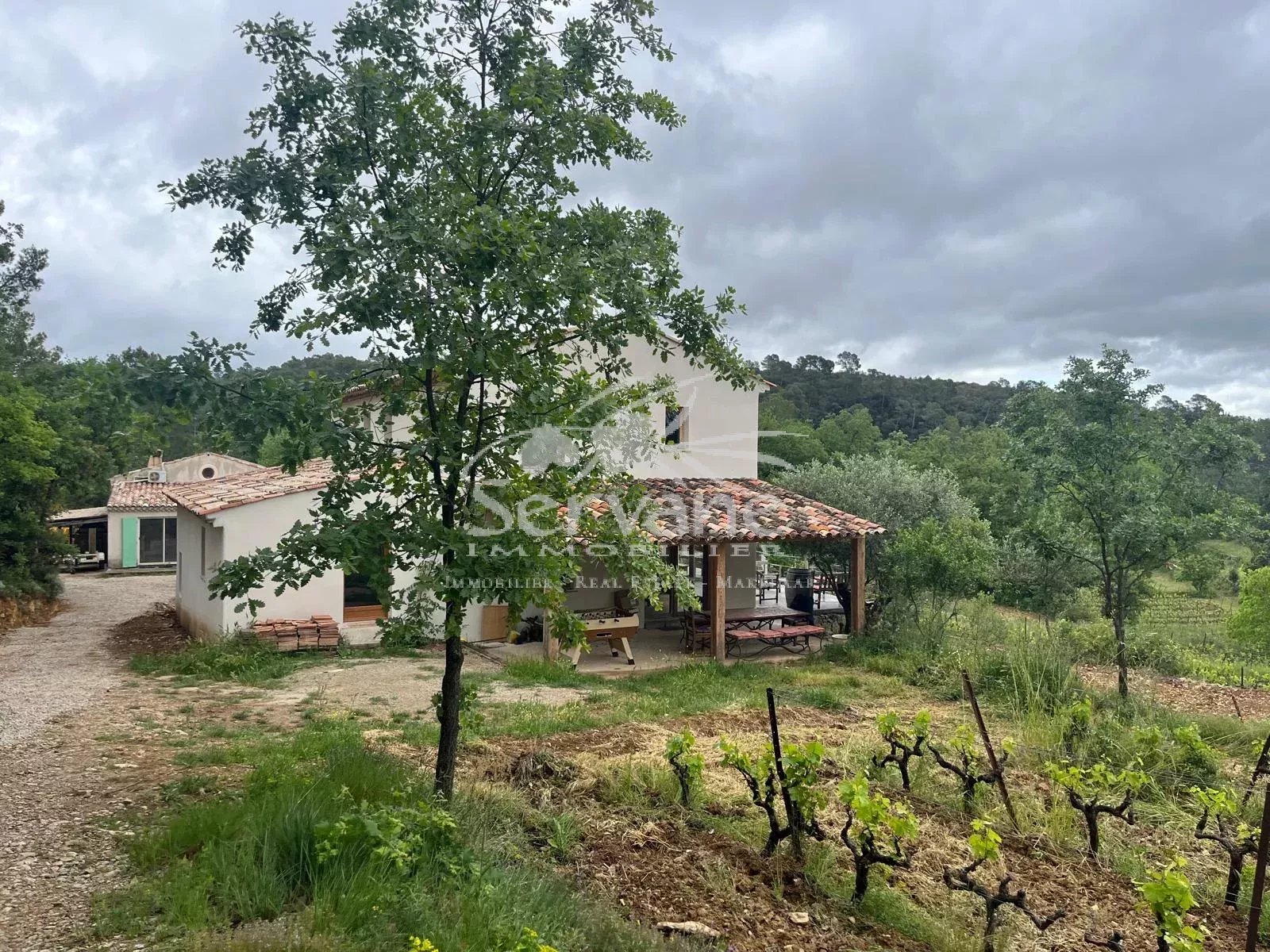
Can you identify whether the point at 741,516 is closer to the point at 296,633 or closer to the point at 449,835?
the point at 296,633

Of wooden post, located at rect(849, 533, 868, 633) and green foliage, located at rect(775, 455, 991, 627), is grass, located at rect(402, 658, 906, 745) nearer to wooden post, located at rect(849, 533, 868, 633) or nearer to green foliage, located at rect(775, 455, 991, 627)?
wooden post, located at rect(849, 533, 868, 633)

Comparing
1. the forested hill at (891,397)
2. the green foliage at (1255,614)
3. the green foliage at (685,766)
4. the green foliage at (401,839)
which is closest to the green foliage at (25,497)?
the green foliage at (401,839)

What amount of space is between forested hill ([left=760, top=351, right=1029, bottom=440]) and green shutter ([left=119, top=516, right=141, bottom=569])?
1426 inches

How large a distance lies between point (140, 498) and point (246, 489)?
16041 mm

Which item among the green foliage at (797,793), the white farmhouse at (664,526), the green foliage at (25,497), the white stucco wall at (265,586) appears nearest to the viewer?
the green foliage at (797,793)

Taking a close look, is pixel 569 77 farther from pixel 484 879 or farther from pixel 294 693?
pixel 294 693

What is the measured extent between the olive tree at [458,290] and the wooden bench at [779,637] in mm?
8052

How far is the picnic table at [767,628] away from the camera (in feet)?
40.9

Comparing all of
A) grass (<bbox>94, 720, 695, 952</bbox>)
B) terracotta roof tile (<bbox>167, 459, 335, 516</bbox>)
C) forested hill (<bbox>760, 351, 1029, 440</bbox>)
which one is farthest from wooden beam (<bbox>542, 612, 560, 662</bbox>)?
forested hill (<bbox>760, 351, 1029, 440</bbox>)

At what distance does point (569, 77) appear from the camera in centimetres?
461

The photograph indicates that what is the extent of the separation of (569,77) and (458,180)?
0.97 metres

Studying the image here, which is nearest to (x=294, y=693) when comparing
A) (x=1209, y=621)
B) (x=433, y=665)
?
(x=433, y=665)

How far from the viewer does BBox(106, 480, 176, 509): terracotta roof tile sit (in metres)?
25.0

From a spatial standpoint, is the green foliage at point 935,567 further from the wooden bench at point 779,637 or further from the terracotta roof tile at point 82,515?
the terracotta roof tile at point 82,515
